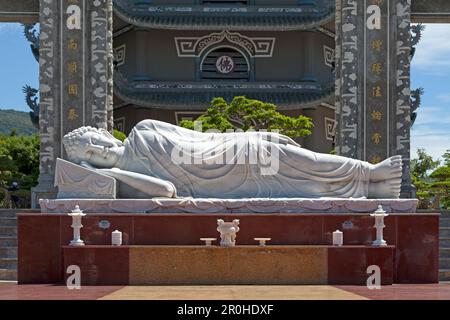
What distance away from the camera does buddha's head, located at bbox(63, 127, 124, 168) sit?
361 inches

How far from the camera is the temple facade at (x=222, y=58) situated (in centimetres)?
2622

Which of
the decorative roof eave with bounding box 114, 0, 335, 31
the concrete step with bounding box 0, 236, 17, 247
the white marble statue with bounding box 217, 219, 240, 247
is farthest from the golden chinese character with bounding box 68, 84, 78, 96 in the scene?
the decorative roof eave with bounding box 114, 0, 335, 31

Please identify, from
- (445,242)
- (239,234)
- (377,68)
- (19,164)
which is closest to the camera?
(239,234)

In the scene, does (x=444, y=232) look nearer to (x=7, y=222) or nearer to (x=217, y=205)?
(x=217, y=205)

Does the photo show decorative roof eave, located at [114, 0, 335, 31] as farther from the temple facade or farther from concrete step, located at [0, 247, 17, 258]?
concrete step, located at [0, 247, 17, 258]

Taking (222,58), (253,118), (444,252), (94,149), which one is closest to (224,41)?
(222,58)

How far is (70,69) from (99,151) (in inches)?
282

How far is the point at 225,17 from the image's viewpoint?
2650 cm

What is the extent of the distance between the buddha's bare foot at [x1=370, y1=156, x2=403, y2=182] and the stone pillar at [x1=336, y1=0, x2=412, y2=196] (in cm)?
705

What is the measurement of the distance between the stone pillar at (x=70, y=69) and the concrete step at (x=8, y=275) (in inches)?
223

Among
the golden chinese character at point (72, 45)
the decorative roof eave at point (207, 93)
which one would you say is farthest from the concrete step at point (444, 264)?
the decorative roof eave at point (207, 93)
